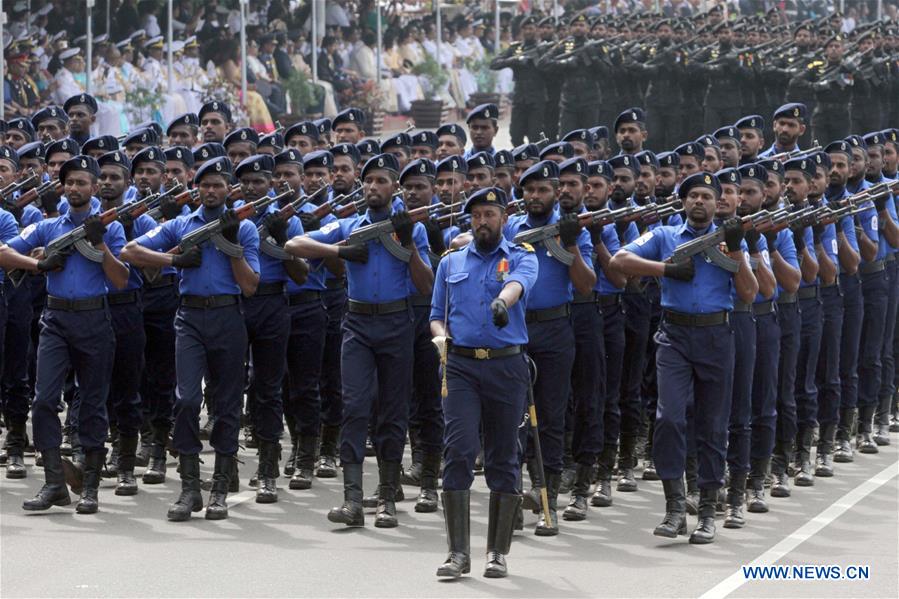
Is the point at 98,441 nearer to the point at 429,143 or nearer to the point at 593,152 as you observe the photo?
the point at 429,143

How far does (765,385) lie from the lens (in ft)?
39.8

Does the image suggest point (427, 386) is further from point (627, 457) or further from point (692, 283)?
point (692, 283)

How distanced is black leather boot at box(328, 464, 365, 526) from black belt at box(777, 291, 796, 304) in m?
3.00

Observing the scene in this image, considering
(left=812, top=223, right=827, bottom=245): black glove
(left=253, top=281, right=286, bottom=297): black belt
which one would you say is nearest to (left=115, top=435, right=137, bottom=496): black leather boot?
(left=253, top=281, right=286, bottom=297): black belt

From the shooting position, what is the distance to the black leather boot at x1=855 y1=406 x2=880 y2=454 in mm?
14383

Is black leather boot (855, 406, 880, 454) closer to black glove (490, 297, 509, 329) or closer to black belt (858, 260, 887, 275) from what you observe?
black belt (858, 260, 887, 275)

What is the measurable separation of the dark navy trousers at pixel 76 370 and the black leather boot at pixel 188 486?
530mm

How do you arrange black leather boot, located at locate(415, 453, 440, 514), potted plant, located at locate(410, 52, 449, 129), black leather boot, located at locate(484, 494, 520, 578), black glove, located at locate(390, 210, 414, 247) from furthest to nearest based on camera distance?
potted plant, located at locate(410, 52, 449, 129) → black leather boot, located at locate(415, 453, 440, 514) → black glove, located at locate(390, 210, 414, 247) → black leather boot, located at locate(484, 494, 520, 578)

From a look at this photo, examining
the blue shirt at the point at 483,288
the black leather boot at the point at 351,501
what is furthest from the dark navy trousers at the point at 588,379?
the blue shirt at the point at 483,288

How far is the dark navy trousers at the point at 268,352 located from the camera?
39.8ft

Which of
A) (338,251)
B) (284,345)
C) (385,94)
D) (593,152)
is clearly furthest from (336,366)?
(385,94)

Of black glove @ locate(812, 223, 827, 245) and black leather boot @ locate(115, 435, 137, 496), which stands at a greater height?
black glove @ locate(812, 223, 827, 245)

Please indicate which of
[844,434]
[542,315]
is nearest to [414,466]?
[542,315]

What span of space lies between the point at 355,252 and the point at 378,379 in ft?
2.46
